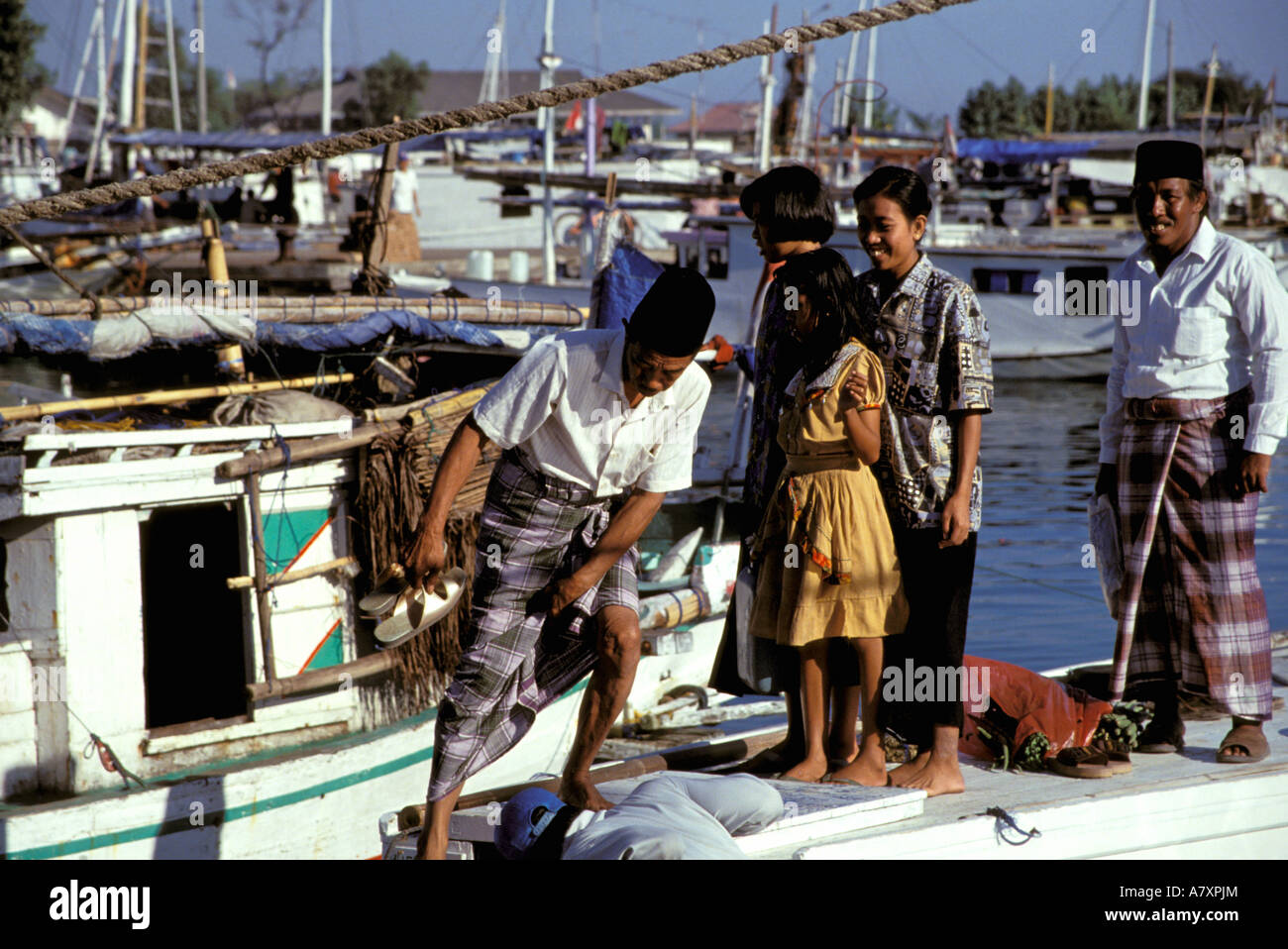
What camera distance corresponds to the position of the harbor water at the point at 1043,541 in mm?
12109

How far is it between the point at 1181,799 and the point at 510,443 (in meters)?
2.60

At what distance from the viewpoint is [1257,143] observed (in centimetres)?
3300

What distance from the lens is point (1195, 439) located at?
4.44 metres

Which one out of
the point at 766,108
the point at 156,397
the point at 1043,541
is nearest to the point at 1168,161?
the point at 156,397

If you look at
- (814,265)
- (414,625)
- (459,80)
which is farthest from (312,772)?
(459,80)

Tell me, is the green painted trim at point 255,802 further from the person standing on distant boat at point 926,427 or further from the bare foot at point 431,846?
the person standing on distant boat at point 926,427

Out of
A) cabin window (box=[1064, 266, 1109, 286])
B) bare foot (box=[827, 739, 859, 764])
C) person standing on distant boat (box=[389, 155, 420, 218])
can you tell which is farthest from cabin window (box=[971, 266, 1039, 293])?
bare foot (box=[827, 739, 859, 764])

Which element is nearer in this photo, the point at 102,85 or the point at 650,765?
the point at 650,765

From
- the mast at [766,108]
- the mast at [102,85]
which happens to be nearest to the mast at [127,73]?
the mast at [102,85]

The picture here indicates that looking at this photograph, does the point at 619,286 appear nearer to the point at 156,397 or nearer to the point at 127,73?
the point at 156,397

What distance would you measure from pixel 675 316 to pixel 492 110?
75 cm

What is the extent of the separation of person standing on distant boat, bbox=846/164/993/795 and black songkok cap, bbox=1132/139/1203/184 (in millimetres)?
807

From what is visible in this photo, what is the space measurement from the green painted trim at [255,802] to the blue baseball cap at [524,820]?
5.66 feet

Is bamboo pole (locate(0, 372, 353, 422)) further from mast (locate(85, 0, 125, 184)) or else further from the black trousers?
mast (locate(85, 0, 125, 184))
